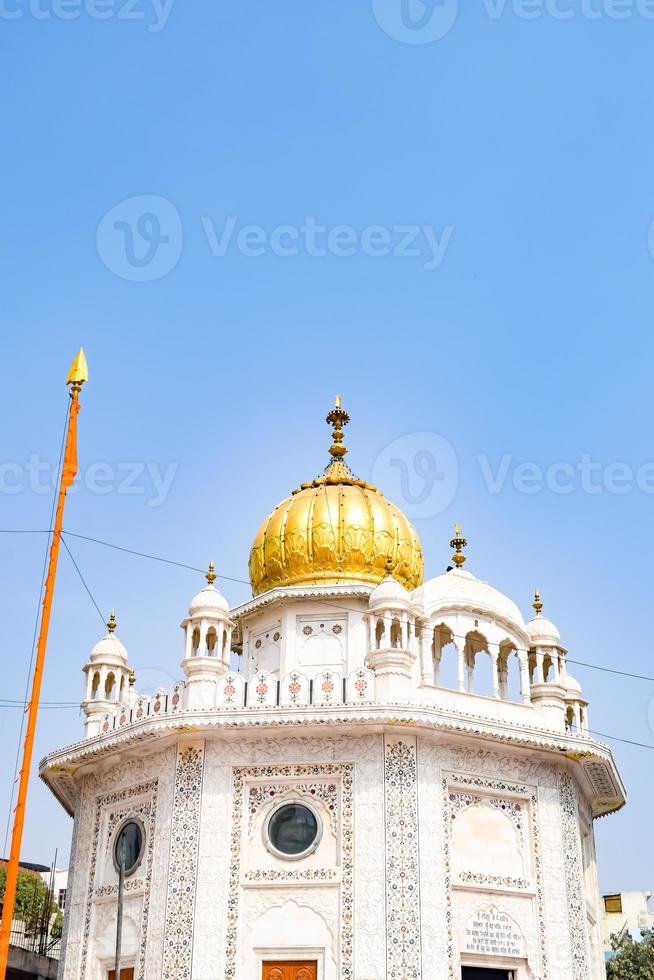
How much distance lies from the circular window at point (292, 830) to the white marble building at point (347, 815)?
3cm

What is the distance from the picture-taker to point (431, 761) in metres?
17.5

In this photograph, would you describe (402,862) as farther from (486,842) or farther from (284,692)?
(284,692)

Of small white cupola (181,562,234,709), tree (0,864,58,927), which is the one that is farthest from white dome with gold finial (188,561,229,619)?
tree (0,864,58,927)

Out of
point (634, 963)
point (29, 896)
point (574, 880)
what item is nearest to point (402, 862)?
point (574, 880)

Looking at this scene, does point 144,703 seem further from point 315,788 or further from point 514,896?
point 514,896

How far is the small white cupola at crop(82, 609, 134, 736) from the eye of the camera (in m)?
20.4

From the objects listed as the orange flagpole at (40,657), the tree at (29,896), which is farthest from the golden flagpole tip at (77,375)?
the tree at (29,896)

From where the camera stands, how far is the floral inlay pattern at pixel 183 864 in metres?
16.4

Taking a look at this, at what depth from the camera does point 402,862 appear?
54.2 feet

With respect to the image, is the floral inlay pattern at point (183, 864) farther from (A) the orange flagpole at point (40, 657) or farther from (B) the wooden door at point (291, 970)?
(A) the orange flagpole at point (40, 657)

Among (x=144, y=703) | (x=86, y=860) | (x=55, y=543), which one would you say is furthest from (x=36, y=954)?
(x=55, y=543)

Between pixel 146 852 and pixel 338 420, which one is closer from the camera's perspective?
pixel 146 852

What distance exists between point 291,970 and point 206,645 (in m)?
5.18

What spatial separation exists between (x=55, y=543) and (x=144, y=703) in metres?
2.99
